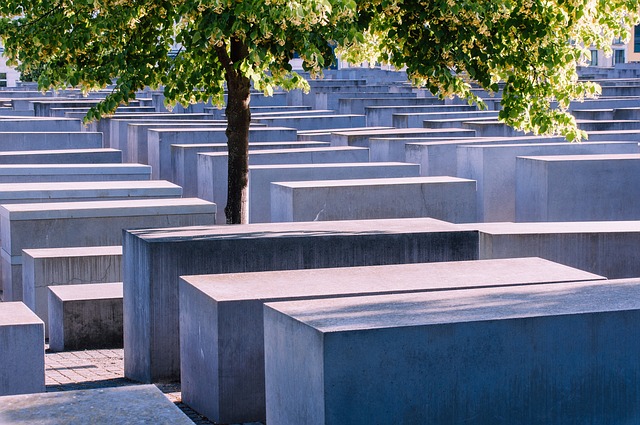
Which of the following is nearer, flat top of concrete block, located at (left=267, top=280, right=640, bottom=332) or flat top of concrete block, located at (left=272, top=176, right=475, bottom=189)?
flat top of concrete block, located at (left=267, top=280, right=640, bottom=332)

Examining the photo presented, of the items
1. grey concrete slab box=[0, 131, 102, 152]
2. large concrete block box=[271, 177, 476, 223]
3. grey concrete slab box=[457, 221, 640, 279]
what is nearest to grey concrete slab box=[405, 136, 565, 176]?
large concrete block box=[271, 177, 476, 223]

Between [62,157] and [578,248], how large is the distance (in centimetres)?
1074

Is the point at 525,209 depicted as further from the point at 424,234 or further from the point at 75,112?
the point at 75,112

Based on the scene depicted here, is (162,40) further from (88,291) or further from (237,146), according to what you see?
(88,291)

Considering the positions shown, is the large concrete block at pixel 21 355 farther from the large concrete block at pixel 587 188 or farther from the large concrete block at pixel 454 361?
the large concrete block at pixel 587 188

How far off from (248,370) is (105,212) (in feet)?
18.6

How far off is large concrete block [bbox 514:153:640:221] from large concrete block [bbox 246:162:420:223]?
2.10 metres

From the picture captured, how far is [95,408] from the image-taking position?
4426 millimetres

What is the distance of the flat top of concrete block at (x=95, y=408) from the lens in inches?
167

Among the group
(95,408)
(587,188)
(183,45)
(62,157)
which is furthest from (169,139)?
(95,408)

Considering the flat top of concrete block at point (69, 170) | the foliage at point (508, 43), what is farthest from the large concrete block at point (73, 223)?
the flat top of concrete block at point (69, 170)

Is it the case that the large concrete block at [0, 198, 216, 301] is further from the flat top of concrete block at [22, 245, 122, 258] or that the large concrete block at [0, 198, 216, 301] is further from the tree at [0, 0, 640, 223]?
the tree at [0, 0, 640, 223]

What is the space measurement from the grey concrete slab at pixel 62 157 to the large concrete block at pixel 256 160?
2.23m

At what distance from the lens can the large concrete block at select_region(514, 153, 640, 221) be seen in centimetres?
1475
